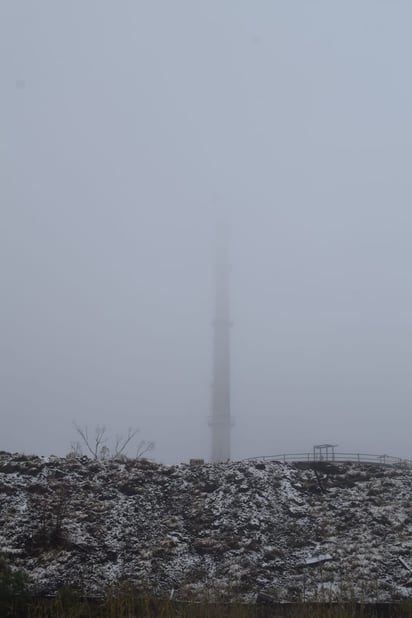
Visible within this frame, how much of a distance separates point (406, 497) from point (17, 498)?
1062 cm

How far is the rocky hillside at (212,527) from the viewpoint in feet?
41.6

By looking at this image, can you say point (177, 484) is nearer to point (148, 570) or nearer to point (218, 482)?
point (218, 482)

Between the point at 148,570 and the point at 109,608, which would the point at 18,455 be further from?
the point at 109,608

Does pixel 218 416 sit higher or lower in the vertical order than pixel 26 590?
higher

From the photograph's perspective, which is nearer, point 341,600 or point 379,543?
point 341,600

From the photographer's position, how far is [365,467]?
19484mm

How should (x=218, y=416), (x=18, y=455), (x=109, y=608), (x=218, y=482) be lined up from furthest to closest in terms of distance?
(x=218, y=416)
(x=18, y=455)
(x=218, y=482)
(x=109, y=608)

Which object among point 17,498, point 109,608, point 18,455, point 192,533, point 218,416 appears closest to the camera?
Answer: point 109,608

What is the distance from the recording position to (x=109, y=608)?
35.3ft

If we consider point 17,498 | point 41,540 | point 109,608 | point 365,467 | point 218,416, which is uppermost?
point 218,416

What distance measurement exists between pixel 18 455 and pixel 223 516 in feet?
23.5

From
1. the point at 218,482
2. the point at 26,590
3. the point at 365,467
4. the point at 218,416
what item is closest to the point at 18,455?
the point at 218,482

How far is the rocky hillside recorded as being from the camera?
41.6ft

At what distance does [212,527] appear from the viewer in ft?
49.9
